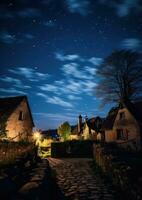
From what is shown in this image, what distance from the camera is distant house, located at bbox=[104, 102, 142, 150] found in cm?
3388

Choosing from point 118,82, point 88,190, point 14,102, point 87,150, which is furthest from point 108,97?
point 88,190

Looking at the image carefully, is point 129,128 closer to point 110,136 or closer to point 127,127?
point 127,127

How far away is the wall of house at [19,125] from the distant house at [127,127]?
1287 cm

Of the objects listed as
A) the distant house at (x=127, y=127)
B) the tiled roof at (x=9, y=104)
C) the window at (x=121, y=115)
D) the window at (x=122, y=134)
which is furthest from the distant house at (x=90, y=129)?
the tiled roof at (x=9, y=104)

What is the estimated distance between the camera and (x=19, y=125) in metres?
36.2

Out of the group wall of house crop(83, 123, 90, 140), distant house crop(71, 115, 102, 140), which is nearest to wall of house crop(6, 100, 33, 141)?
distant house crop(71, 115, 102, 140)

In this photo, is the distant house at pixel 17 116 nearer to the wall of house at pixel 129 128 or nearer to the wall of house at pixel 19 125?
the wall of house at pixel 19 125

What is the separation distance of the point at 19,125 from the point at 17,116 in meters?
1.41

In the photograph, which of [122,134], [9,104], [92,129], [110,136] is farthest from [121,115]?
[92,129]

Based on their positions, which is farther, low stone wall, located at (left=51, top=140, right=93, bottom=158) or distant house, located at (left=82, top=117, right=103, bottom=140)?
distant house, located at (left=82, top=117, right=103, bottom=140)

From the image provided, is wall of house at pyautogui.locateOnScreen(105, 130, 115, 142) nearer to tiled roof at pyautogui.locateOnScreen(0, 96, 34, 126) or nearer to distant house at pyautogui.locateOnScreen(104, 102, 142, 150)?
distant house at pyautogui.locateOnScreen(104, 102, 142, 150)

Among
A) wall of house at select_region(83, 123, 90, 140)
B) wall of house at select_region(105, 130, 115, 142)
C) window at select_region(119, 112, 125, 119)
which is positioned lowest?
wall of house at select_region(105, 130, 115, 142)

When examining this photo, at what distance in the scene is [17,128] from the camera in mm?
35719

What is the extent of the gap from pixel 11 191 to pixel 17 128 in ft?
99.8
